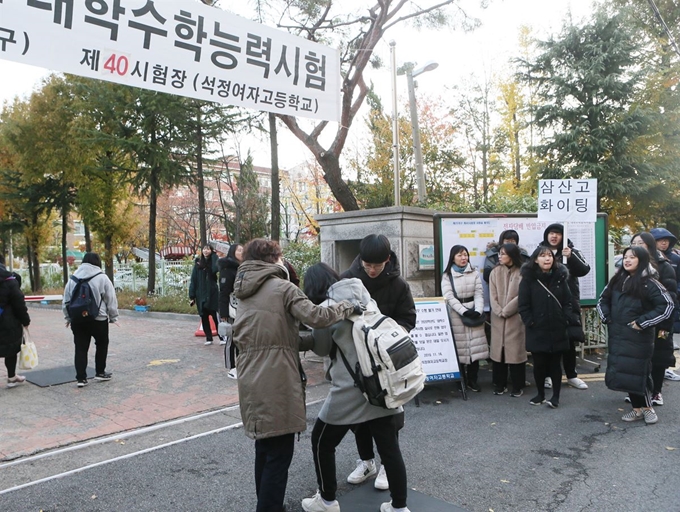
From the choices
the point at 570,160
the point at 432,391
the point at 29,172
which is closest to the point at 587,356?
the point at 432,391

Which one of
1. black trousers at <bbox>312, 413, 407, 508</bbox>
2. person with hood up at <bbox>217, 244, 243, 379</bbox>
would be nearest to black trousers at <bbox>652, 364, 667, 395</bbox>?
black trousers at <bbox>312, 413, 407, 508</bbox>

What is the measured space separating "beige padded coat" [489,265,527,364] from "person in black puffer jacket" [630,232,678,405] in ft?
4.06

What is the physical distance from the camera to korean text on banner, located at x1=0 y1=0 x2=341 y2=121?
3.91 metres

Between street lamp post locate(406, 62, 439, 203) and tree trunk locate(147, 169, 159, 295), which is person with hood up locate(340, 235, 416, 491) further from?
tree trunk locate(147, 169, 159, 295)

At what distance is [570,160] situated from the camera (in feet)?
53.5

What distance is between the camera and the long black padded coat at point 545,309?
522 centimetres

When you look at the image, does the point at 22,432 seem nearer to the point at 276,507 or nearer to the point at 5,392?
the point at 5,392

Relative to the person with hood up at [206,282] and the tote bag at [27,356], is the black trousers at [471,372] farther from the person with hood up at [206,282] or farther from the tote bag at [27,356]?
the tote bag at [27,356]

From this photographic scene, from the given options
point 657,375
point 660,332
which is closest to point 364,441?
point 660,332

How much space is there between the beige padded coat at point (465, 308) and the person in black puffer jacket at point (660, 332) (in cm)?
166

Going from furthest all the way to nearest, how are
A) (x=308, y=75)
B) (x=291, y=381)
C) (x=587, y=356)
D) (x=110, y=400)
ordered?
1. (x=587, y=356)
2. (x=110, y=400)
3. (x=308, y=75)
4. (x=291, y=381)

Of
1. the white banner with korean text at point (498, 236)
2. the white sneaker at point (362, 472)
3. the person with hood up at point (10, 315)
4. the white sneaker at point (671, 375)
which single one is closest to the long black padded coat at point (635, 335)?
the white sneaker at point (671, 375)

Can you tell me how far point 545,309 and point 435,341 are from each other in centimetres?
120

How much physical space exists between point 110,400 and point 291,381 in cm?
396
